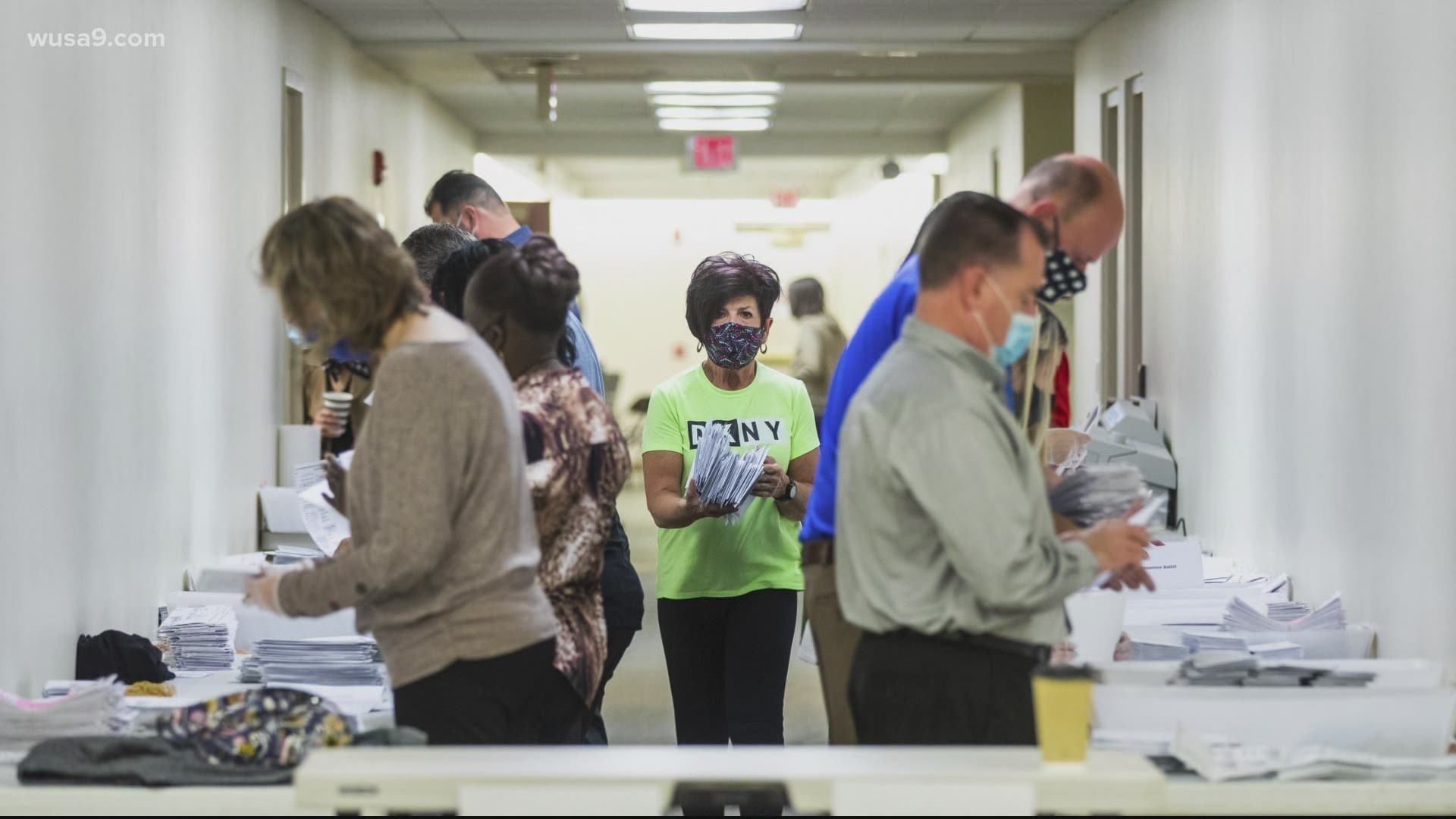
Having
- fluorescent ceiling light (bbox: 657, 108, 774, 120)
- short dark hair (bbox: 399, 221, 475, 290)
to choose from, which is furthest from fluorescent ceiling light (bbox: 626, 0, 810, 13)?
fluorescent ceiling light (bbox: 657, 108, 774, 120)

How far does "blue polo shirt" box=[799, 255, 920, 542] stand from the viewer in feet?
9.64

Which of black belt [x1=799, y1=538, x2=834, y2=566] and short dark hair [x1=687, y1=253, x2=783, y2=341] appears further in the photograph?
short dark hair [x1=687, y1=253, x2=783, y2=341]

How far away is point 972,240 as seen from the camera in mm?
2523

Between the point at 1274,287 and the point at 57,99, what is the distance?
3880 mm

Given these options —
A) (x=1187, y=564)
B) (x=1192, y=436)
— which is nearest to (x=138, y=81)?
(x=1187, y=564)

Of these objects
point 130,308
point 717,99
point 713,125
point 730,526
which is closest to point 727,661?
point 730,526

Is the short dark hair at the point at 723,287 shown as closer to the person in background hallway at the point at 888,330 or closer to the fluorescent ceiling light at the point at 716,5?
the person in background hallway at the point at 888,330

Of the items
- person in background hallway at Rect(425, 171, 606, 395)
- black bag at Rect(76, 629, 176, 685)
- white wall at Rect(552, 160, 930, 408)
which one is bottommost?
black bag at Rect(76, 629, 176, 685)

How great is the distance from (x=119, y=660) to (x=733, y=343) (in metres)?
1.98

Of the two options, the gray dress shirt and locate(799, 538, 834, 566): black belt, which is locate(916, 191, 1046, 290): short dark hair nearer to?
the gray dress shirt

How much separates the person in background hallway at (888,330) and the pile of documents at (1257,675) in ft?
2.56

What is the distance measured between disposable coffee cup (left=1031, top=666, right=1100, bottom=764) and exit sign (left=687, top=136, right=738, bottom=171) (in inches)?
453

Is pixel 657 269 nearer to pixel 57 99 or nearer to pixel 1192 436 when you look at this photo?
pixel 1192 436

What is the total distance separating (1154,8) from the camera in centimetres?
714
